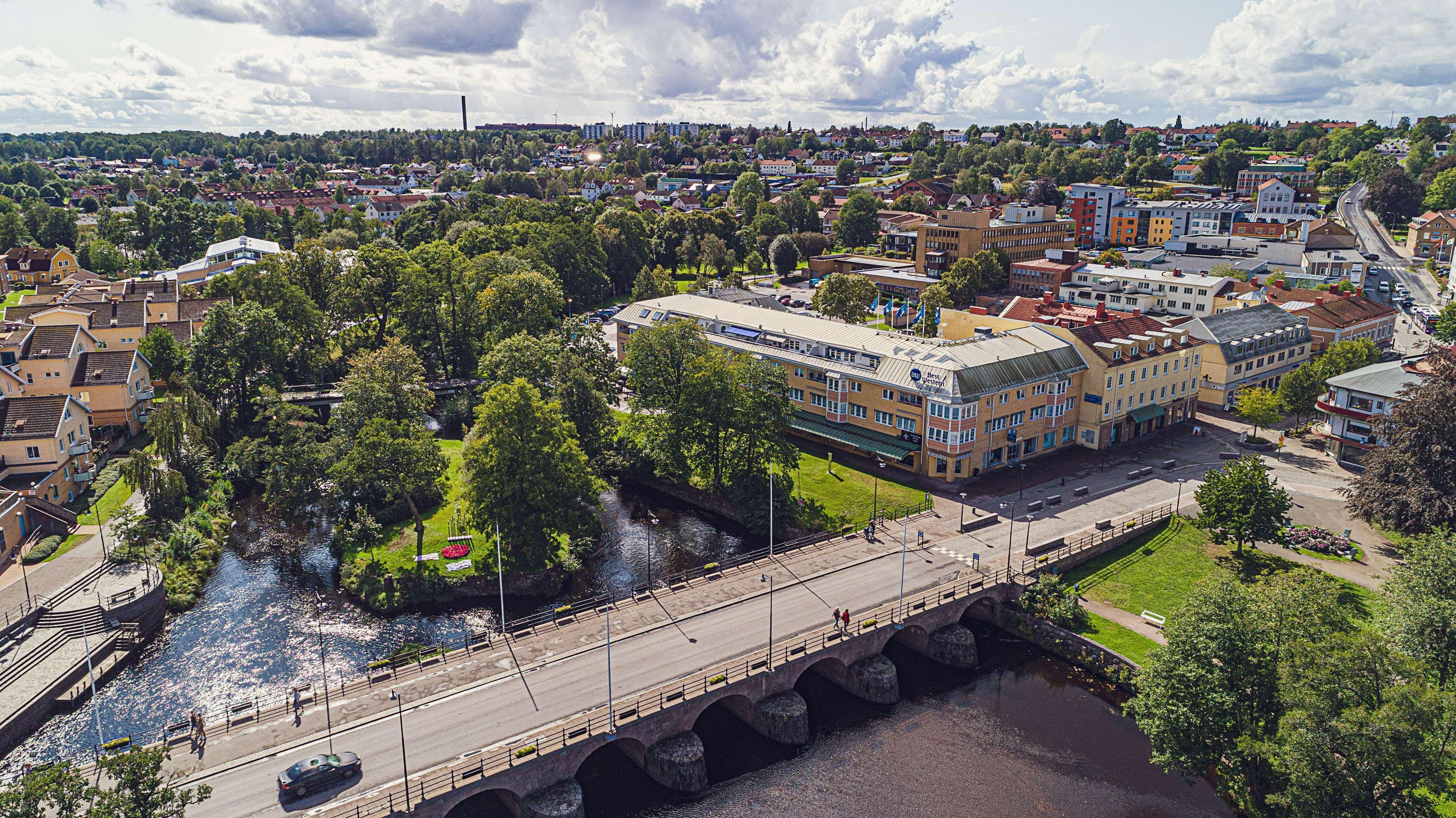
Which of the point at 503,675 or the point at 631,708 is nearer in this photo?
the point at 631,708

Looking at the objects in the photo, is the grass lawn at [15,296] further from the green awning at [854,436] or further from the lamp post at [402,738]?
the lamp post at [402,738]

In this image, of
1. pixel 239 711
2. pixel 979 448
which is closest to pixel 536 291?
pixel 979 448

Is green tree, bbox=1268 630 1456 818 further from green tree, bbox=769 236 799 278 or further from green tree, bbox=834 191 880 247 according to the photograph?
green tree, bbox=834 191 880 247

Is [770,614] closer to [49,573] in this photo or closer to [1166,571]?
[1166,571]

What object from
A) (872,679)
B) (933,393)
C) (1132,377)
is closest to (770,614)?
(872,679)

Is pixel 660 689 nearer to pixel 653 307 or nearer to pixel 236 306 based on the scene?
pixel 653 307

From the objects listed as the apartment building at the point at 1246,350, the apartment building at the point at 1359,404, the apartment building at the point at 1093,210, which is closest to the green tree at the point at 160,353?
the apartment building at the point at 1246,350

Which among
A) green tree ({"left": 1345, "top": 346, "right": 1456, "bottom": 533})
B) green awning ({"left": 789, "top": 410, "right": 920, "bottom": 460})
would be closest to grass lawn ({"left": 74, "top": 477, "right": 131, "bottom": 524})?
green awning ({"left": 789, "top": 410, "right": 920, "bottom": 460})
